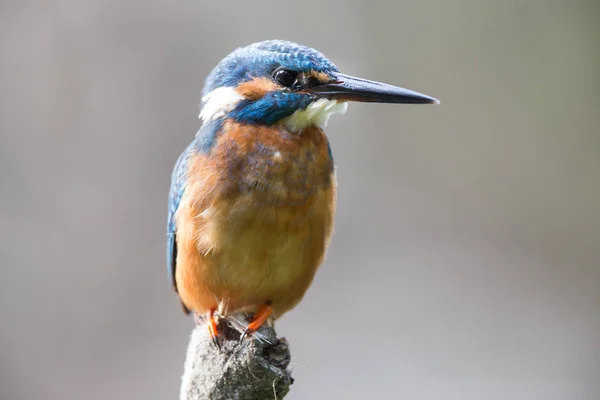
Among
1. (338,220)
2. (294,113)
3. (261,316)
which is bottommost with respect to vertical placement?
(261,316)

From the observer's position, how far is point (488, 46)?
506cm

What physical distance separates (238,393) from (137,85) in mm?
3071

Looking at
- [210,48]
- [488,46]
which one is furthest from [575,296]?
[210,48]

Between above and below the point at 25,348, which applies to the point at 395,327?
above

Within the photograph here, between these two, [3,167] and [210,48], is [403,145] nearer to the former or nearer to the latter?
[210,48]

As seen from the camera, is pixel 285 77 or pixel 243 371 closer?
pixel 243 371

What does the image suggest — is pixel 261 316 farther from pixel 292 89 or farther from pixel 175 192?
pixel 292 89

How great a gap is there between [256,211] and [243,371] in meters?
0.50

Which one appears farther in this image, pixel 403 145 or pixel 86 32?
pixel 403 145

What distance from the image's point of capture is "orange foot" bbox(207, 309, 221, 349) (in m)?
1.94

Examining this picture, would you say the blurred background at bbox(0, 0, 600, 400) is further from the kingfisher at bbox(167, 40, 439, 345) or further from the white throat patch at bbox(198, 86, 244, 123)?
the white throat patch at bbox(198, 86, 244, 123)

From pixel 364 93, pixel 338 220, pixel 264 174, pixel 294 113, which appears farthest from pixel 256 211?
pixel 338 220

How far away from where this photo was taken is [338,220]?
4730mm

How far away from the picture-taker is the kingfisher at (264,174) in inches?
82.8
